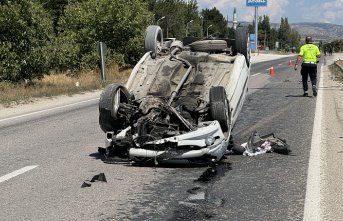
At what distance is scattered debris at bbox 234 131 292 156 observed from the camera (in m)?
7.34

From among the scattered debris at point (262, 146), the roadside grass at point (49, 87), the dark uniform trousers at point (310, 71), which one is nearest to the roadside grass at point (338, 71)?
the dark uniform trousers at point (310, 71)

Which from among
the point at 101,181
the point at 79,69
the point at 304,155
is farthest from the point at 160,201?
the point at 79,69

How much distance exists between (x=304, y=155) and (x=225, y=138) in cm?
129

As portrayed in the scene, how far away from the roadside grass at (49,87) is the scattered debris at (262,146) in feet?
33.3

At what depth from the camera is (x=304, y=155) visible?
7.15 m

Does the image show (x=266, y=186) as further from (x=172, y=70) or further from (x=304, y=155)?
(x=172, y=70)

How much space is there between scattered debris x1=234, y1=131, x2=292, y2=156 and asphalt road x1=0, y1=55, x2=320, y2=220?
139 millimetres

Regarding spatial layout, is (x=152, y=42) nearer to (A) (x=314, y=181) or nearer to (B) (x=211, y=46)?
(B) (x=211, y=46)

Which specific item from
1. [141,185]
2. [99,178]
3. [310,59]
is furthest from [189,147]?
[310,59]

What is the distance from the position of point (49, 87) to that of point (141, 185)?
15.6 m

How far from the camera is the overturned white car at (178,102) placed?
6387 mm

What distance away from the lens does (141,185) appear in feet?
18.7

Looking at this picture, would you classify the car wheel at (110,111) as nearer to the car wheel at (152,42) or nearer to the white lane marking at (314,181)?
the car wheel at (152,42)

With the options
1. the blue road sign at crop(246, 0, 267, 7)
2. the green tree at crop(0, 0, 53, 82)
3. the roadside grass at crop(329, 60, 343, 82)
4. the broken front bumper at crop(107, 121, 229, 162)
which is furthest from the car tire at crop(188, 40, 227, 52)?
the blue road sign at crop(246, 0, 267, 7)
